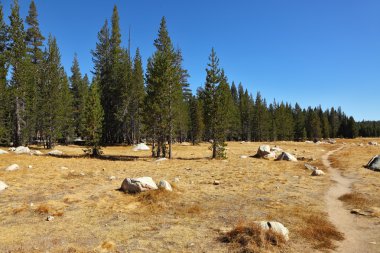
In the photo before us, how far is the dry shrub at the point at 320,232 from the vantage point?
9.25 m

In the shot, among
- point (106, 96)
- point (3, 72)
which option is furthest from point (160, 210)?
point (106, 96)

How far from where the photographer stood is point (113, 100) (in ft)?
185

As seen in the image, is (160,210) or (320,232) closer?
(320,232)

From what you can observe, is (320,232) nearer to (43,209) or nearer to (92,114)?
(43,209)

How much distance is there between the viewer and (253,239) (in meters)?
9.01

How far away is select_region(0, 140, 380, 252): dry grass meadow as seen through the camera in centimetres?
941

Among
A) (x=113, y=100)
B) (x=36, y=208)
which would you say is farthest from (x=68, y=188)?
(x=113, y=100)

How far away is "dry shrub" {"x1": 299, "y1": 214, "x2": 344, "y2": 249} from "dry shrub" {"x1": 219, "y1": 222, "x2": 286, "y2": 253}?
122 cm

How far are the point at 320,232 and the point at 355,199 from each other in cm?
613

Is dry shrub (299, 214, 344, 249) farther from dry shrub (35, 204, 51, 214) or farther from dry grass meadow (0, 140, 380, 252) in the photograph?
dry shrub (35, 204, 51, 214)

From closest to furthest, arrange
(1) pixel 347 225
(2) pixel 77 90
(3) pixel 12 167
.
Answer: (1) pixel 347 225 < (3) pixel 12 167 < (2) pixel 77 90

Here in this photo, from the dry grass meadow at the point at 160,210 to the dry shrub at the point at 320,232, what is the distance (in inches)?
1.2

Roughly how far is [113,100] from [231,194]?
44.6 m

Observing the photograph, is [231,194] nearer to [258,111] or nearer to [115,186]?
[115,186]
